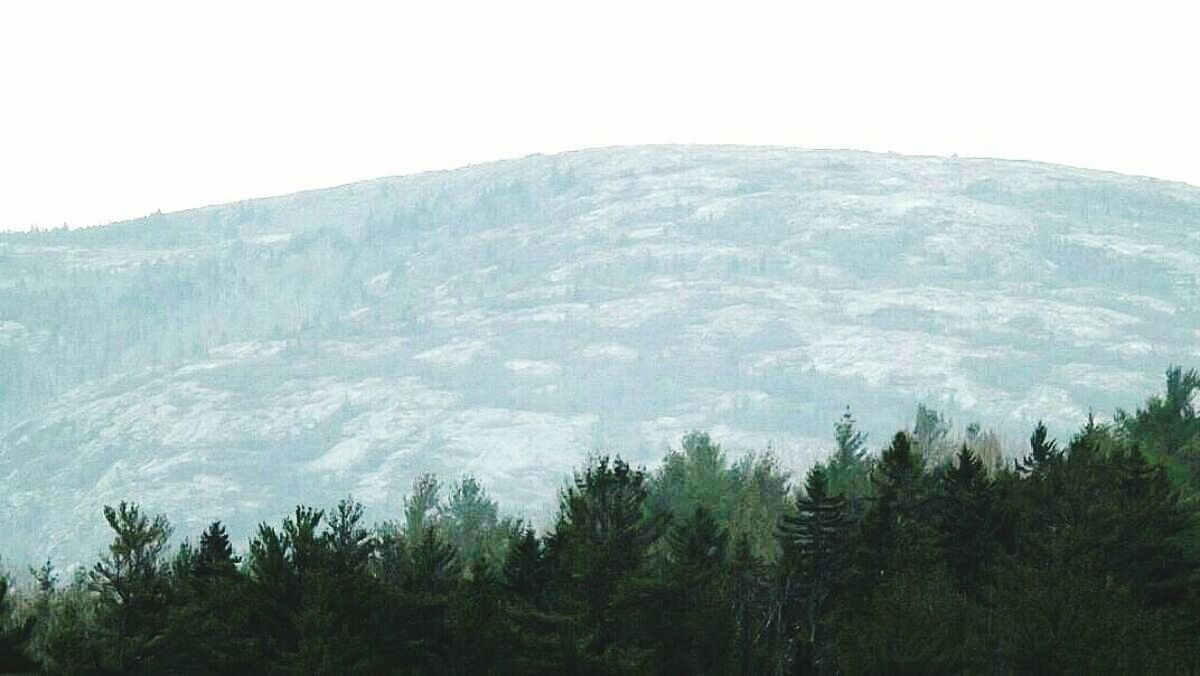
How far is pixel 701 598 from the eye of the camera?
183 ft

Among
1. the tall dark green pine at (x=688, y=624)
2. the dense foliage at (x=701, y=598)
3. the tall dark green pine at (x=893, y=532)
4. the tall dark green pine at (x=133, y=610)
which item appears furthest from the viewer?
the tall dark green pine at (x=893, y=532)

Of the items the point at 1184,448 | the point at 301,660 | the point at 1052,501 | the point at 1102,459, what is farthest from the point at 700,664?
the point at 1184,448

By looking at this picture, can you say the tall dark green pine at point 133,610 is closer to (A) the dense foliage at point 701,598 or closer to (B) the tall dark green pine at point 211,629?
(A) the dense foliage at point 701,598

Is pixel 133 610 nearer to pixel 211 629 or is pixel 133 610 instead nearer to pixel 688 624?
pixel 211 629

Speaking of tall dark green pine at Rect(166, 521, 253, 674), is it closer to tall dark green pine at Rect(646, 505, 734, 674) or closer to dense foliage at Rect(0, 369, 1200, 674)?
dense foliage at Rect(0, 369, 1200, 674)

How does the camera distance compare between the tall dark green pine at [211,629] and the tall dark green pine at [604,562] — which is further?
the tall dark green pine at [604,562]

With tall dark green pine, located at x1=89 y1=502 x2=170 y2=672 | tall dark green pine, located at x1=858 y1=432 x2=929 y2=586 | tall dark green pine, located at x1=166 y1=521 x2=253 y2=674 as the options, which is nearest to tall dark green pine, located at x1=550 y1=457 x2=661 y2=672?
tall dark green pine, located at x1=858 y1=432 x2=929 y2=586

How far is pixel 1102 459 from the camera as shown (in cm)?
8025

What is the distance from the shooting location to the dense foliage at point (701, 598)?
49.4m

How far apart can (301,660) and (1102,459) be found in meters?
43.5

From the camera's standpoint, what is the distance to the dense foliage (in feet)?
A: 162

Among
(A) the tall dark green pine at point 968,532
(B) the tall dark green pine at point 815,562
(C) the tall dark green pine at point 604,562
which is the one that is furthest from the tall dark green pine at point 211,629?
(A) the tall dark green pine at point 968,532

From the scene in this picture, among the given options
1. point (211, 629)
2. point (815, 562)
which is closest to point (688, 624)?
point (815, 562)

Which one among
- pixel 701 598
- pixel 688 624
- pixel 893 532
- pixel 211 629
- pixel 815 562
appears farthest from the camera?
pixel 893 532
